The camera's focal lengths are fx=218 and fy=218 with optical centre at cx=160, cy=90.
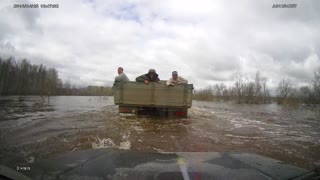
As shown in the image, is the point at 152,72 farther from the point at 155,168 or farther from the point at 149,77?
the point at 155,168

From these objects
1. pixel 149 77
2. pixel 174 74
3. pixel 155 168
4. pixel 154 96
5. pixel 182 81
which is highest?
pixel 174 74

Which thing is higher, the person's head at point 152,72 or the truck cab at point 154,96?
the person's head at point 152,72

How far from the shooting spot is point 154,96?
26.5ft

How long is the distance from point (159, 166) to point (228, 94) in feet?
194

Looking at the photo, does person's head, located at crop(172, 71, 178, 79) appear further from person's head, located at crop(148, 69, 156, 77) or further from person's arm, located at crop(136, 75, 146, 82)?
person's arm, located at crop(136, 75, 146, 82)

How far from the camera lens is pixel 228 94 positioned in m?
58.3

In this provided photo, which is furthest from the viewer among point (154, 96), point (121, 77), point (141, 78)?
point (121, 77)

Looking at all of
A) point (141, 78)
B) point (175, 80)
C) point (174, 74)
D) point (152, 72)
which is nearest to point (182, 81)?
point (175, 80)

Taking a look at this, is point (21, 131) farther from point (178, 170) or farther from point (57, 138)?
point (178, 170)

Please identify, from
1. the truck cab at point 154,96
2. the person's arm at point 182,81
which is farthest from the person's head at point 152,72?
the person's arm at point 182,81

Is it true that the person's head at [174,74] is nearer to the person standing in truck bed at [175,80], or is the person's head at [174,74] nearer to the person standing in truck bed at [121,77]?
the person standing in truck bed at [175,80]

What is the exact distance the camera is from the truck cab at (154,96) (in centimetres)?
803

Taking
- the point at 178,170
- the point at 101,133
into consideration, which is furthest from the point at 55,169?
the point at 101,133

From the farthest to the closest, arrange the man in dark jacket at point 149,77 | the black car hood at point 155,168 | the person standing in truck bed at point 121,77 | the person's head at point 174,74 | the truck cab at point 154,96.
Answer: the person standing in truck bed at point 121,77 < the man in dark jacket at point 149,77 < the person's head at point 174,74 < the truck cab at point 154,96 < the black car hood at point 155,168
